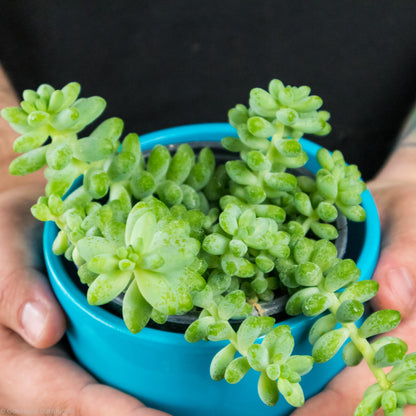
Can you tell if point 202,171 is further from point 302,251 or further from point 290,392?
point 290,392

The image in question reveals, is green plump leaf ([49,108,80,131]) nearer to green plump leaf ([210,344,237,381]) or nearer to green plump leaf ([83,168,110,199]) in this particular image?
green plump leaf ([83,168,110,199])

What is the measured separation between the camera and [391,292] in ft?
2.02

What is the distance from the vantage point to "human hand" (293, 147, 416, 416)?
59 centimetres

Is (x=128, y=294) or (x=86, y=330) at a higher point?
(x=128, y=294)

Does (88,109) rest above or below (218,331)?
above

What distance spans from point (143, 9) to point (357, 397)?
0.97 metres

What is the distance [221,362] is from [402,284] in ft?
0.95

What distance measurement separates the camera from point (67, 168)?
527mm

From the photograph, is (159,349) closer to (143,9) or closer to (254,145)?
(254,145)

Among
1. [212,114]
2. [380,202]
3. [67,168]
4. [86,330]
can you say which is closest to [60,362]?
[86,330]

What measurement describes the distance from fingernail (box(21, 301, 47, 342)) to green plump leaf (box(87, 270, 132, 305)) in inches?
9.6

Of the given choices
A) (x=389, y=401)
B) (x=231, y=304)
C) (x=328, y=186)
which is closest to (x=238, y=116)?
(x=328, y=186)

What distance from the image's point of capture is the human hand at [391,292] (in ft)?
1.93

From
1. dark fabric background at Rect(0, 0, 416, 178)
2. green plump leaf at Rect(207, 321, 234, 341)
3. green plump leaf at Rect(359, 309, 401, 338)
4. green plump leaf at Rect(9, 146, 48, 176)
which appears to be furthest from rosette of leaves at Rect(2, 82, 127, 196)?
dark fabric background at Rect(0, 0, 416, 178)
